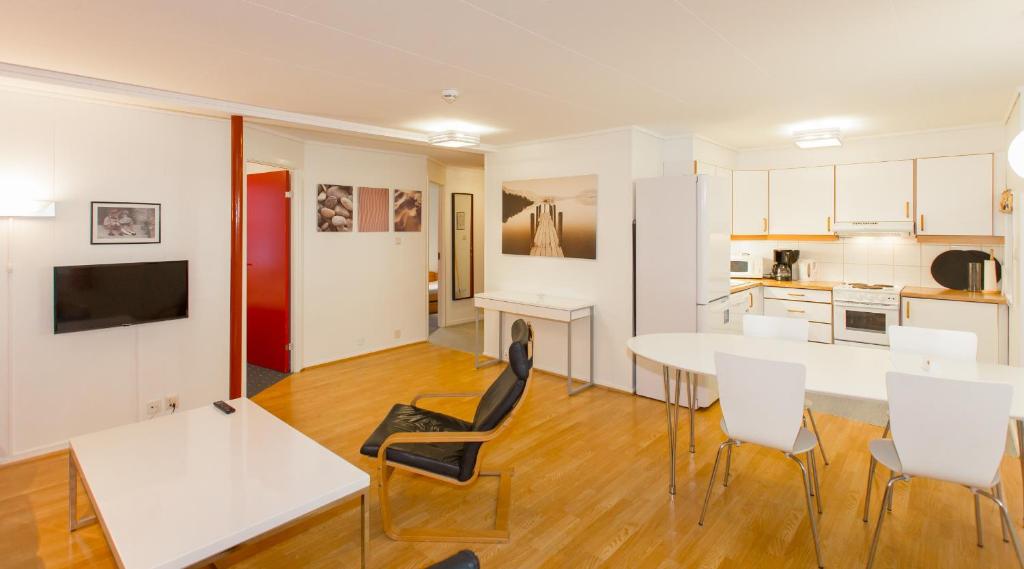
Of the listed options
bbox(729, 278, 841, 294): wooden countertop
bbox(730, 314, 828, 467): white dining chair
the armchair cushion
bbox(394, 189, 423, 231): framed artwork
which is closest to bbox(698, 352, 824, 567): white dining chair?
bbox(730, 314, 828, 467): white dining chair

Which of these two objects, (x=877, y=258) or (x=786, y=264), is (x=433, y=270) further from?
(x=877, y=258)

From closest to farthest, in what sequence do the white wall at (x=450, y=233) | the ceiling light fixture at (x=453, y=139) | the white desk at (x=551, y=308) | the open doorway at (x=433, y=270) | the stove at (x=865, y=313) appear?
the ceiling light fixture at (x=453, y=139) → the white desk at (x=551, y=308) → the stove at (x=865, y=313) → the white wall at (x=450, y=233) → the open doorway at (x=433, y=270)

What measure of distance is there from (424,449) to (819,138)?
429 cm

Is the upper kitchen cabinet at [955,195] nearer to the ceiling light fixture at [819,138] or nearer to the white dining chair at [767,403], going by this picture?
the ceiling light fixture at [819,138]

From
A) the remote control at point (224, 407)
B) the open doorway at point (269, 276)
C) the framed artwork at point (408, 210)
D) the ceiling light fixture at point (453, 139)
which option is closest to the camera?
the remote control at point (224, 407)

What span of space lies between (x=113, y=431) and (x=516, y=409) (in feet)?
6.63

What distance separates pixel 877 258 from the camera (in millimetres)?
5535

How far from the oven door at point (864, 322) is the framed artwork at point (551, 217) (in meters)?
2.58

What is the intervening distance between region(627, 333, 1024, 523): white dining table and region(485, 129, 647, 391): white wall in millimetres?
1504

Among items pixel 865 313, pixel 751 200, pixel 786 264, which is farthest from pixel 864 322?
pixel 751 200

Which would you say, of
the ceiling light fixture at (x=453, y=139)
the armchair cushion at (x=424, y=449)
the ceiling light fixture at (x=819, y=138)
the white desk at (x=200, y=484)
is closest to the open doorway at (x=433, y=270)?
the ceiling light fixture at (x=453, y=139)

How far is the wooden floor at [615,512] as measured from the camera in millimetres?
2480

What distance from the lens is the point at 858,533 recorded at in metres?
2.64

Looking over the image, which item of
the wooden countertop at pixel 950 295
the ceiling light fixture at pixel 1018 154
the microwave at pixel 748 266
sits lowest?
the wooden countertop at pixel 950 295
